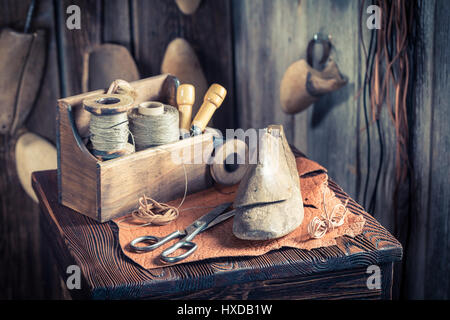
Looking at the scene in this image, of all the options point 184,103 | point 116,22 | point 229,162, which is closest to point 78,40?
point 116,22

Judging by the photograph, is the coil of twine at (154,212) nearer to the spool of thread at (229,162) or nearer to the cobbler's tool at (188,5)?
the spool of thread at (229,162)

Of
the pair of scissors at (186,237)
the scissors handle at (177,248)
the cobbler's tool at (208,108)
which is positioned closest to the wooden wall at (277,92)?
the cobbler's tool at (208,108)

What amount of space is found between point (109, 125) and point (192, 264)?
1.02 ft

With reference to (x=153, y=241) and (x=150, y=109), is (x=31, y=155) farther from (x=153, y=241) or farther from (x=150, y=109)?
(x=153, y=241)

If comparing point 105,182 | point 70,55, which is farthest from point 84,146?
point 70,55

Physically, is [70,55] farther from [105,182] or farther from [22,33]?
[105,182]

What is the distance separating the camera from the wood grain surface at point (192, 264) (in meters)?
0.93

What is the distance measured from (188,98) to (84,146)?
0.26 m

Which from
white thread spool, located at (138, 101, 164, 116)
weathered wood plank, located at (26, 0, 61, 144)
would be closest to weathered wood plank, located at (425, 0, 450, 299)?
white thread spool, located at (138, 101, 164, 116)

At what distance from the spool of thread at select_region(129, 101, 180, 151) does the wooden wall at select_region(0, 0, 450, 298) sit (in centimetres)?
52

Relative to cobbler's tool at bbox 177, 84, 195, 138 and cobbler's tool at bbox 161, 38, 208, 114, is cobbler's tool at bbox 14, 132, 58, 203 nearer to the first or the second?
cobbler's tool at bbox 161, 38, 208, 114

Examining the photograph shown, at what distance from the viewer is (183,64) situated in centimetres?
168

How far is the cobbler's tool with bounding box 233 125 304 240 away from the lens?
1009 millimetres

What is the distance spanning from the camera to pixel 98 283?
0.92 metres
